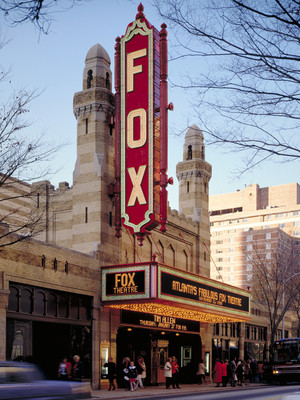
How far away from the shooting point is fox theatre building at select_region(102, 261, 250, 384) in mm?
30203

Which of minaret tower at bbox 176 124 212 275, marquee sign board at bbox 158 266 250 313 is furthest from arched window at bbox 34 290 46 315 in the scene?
minaret tower at bbox 176 124 212 275

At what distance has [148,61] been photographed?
31531 millimetres

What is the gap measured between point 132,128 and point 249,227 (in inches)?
5352

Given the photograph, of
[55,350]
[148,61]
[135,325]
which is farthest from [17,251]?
[148,61]

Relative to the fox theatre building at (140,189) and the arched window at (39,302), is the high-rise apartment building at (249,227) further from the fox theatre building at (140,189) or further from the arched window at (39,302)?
the arched window at (39,302)

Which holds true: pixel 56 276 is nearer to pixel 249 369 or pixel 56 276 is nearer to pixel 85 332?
pixel 85 332

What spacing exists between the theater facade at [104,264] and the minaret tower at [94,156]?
5cm

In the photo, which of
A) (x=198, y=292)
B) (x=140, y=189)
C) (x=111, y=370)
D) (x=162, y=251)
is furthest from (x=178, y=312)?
(x=140, y=189)

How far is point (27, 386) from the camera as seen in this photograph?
37.2ft

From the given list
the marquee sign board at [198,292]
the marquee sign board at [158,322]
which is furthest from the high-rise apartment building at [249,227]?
the marquee sign board at [158,322]

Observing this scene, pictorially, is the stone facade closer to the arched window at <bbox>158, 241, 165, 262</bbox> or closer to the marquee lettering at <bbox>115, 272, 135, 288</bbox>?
the arched window at <bbox>158, 241, 165, 262</bbox>

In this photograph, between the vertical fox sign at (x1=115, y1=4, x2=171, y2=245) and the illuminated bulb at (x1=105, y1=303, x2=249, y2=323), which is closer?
the vertical fox sign at (x1=115, y1=4, x2=171, y2=245)

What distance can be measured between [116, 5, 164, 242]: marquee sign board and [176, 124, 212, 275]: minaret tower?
1226 cm

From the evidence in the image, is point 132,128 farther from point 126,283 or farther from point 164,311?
point 164,311
